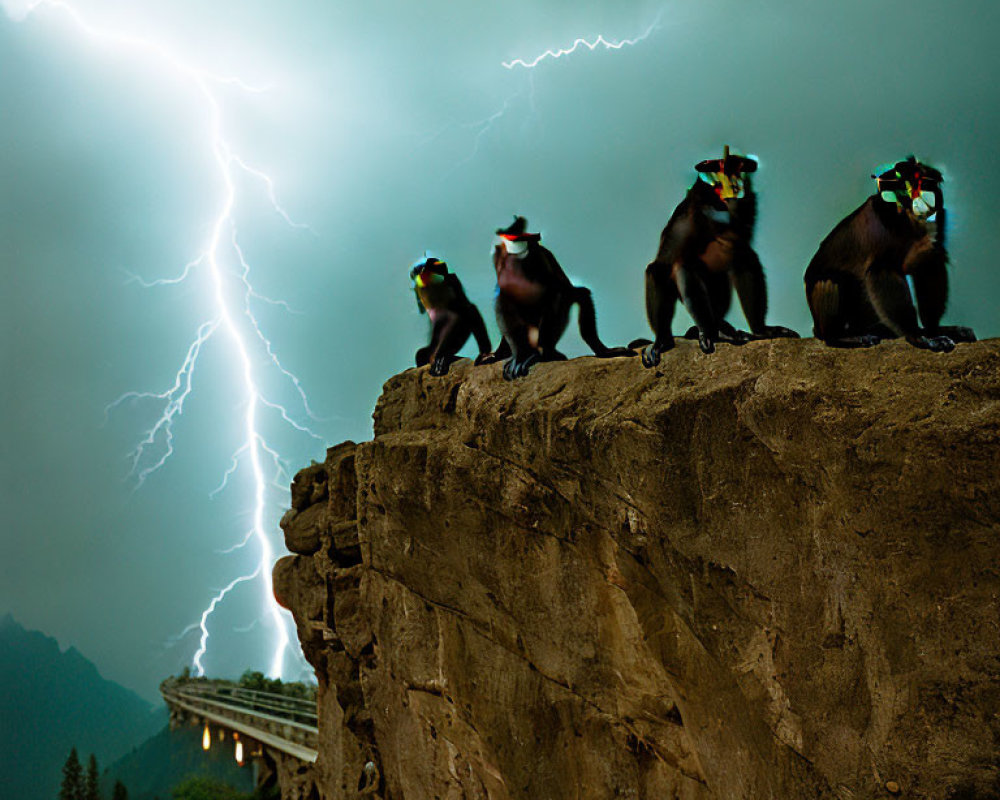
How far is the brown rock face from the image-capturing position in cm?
262

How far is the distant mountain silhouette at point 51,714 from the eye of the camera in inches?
1783

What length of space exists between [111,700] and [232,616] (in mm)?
13396

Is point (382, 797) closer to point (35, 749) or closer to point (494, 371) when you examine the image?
point (494, 371)

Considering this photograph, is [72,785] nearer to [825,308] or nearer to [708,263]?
[708,263]

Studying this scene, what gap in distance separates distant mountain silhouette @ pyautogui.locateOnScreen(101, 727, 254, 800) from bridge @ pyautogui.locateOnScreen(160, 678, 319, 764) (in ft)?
2.00

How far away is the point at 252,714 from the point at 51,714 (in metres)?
53.3

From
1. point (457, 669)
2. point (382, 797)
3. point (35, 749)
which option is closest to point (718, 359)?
point (457, 669)

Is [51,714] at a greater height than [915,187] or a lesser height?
greater

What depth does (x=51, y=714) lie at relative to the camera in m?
54.2

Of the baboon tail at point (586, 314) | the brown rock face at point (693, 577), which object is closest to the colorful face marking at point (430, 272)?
the brown rock face at point (693, 577)

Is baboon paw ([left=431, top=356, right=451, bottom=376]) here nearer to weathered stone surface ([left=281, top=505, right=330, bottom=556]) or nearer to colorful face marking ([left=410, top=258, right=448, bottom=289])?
colorful face marking ([left=410, top=258, right=448, bottom=289])

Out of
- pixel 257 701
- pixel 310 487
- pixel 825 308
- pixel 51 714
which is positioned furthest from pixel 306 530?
pixel 51 714

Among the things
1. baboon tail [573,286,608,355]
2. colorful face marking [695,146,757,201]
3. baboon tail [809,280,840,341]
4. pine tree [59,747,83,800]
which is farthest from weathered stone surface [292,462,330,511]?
pine tree [59,747,83,800]

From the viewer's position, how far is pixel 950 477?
2586 mm
